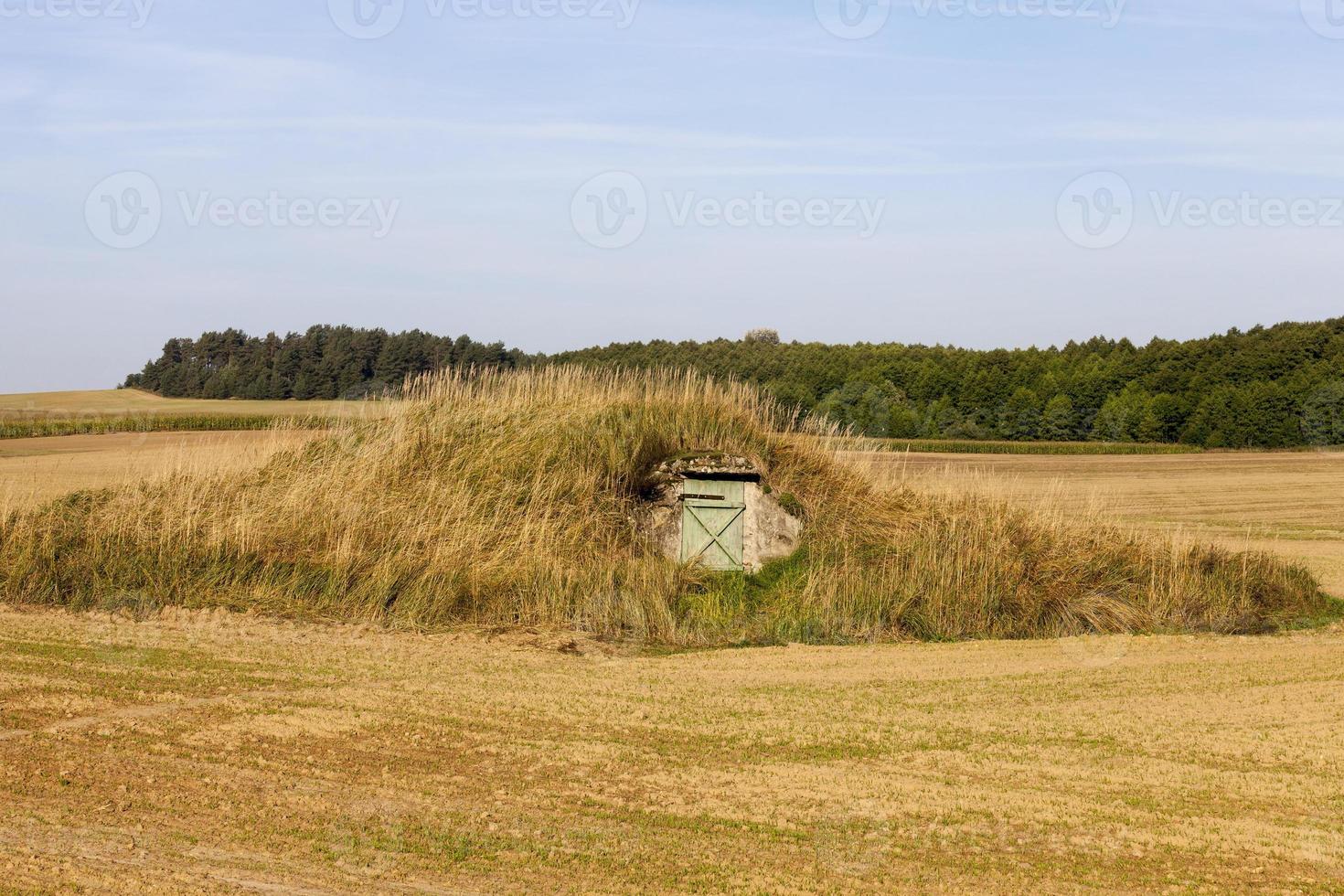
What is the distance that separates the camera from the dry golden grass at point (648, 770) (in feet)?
22.3

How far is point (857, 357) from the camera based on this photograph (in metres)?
81.4

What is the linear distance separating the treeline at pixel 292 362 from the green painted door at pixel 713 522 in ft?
147

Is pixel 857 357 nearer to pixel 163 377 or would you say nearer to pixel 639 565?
pixel 163 377

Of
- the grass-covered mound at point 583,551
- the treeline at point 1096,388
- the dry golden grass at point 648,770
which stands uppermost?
the treeline at point 1096,388

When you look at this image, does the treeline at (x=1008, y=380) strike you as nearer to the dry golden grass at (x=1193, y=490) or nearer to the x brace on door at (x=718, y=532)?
the dry golden grass at (x=1193, y=490)

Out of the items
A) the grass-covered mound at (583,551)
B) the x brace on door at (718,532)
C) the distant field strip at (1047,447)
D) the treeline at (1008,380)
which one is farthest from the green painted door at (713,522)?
the distant field strip at (1047,447)

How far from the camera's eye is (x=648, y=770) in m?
8.88

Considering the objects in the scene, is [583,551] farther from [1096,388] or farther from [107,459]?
[1096,388]

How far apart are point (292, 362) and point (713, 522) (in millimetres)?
63705

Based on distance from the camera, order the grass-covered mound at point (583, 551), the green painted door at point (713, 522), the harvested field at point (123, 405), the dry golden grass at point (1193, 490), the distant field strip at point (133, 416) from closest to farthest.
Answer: the grass-covered mound at point (583, 551), the green painted door at point (713, 522), the dry golden grass at point (1193, 490), the distant field strip at point (133, 416), the harvested field at point (123, 405)

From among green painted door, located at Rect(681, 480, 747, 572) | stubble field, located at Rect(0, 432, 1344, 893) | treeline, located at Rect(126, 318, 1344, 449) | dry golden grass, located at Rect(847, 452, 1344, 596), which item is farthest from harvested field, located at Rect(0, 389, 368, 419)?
stubble field, located at Rect(0, 432, 1344, 893)

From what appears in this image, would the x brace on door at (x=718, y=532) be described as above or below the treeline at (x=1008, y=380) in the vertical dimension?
below

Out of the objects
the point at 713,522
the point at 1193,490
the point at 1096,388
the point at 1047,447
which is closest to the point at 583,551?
the point at 713,522

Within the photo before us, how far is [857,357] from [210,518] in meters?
67.5
